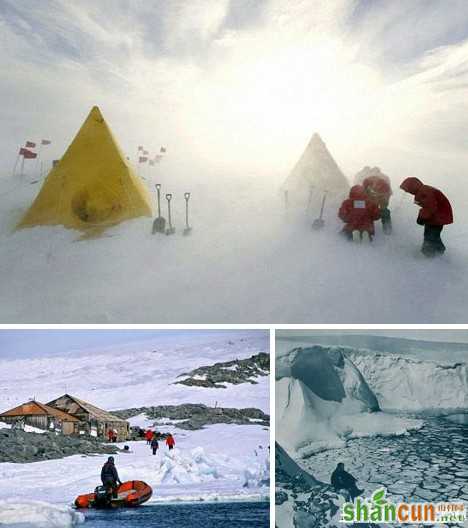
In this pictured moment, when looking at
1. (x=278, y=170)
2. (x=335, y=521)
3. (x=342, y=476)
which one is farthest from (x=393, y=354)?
(x=278, y=170)

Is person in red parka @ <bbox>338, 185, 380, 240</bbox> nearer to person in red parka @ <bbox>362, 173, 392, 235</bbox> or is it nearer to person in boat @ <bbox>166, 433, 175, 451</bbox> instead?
person in red parka @ <bbox>362, 173, 392, 235</bbox>

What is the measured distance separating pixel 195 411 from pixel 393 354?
813 millimetres

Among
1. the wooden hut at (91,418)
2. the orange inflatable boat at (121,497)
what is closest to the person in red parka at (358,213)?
the wooden hut at (91,418)

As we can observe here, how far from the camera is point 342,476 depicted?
7.74 ft

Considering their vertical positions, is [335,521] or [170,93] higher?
[170,93]

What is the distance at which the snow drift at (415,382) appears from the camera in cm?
241

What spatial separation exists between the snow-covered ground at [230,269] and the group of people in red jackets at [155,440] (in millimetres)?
430

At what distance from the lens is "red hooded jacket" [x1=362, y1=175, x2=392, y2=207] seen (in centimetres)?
254

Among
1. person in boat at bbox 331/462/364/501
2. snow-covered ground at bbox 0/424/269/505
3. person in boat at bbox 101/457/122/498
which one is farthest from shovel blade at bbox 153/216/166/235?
person in boat at bbox 331/462/364/501

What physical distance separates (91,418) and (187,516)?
1.70 feet

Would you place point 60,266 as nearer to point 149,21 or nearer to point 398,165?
point 149,21

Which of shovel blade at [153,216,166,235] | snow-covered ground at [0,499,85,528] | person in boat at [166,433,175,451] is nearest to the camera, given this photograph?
snow-covered ground at [0,499,85,528]

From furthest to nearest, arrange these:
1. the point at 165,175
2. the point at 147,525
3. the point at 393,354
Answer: the point at 165,175 < the point at 393,354 < the point at 147,525

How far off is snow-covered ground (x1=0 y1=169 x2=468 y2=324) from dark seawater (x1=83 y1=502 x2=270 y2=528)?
70cm
